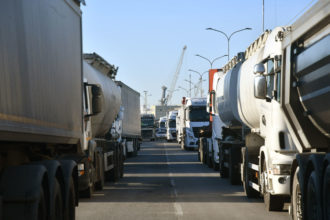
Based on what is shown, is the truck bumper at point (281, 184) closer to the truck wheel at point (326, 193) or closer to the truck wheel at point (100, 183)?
the truck wheel at point (326, 193)

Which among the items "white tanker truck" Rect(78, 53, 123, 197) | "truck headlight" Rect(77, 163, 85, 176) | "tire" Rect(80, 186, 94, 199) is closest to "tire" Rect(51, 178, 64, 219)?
"white tanker truck" Rect(78, 53, 123, 197)

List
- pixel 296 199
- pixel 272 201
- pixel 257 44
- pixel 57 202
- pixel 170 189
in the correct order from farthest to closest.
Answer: pixel 170 189 < pixel 257 44 < pixel 272 201 < pixel 296 199 < pixel 57 202

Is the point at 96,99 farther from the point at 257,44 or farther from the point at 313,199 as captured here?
the point at 313,199

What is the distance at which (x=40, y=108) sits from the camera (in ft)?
27.4

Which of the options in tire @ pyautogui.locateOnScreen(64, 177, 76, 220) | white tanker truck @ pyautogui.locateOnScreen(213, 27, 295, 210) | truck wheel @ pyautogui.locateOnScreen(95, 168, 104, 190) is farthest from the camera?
truck wheel @ pyautogui.locateOnScreen(95, 168, 104, 190)

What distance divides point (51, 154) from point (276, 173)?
4.20m

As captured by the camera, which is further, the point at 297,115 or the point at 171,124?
the point at 171,124

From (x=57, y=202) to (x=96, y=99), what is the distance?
21.0ft

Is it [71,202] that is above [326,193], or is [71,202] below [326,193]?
below

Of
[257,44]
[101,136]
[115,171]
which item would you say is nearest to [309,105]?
[257,44]

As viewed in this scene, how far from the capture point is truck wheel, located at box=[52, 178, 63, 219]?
8675 mm

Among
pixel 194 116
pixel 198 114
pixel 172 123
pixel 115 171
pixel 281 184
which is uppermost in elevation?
pixel 172 123

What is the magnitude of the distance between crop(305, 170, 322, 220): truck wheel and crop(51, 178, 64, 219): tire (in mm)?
3240

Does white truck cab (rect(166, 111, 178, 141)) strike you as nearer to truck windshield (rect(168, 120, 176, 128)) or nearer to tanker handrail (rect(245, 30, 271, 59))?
truck windshield (rect(168, 120, 176, 128))
